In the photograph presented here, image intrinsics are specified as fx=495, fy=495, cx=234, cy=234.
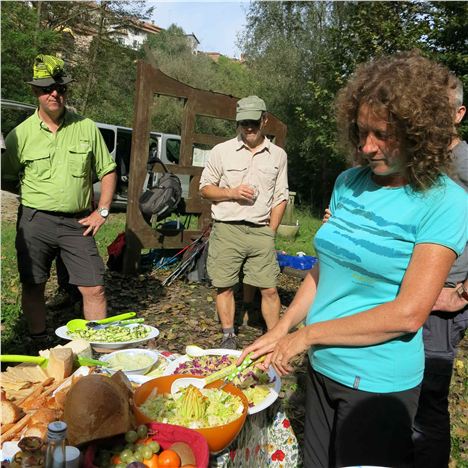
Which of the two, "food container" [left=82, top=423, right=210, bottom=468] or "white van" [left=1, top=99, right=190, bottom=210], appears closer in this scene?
"food container" [left=82, top=423, right=210, bottom=468]

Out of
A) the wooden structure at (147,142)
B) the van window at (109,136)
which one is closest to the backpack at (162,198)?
the wooden structure at (147,142)

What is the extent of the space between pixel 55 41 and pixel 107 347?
1845 centimetres

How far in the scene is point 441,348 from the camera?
2.28 metres

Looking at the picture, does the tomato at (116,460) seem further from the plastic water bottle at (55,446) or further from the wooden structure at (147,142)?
the wooden structure at (147,142)

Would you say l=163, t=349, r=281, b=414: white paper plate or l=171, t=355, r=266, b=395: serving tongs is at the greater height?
l=171, t=355, r=266, b=395: serving tongs

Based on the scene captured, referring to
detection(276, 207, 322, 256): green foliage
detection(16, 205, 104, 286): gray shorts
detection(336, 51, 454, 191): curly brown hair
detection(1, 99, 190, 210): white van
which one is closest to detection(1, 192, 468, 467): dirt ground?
detection(16, 205, 104, 286): gray shorts

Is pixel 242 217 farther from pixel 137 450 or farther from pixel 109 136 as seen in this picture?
pixel 109 136

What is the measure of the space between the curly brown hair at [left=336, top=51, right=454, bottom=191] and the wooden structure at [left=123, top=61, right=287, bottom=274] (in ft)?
16.5

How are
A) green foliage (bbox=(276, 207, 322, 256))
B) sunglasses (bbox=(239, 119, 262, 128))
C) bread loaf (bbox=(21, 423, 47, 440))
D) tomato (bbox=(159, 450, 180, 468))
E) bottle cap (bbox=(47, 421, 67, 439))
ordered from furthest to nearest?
green foliage (bbox=(276, 207, 322, 256))
sunglasses (bbox=(239, 119, 262, 128))
bread loaf (bbox=(21, 423, 47, 440))
tomato (bbox=(159, 450, 180, 468))
bottle cap (bbox=(47, 421, 67, 439))

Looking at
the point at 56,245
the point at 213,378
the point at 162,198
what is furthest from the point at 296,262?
the point at 213,378

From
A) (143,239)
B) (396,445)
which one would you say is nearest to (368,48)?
(143,239)

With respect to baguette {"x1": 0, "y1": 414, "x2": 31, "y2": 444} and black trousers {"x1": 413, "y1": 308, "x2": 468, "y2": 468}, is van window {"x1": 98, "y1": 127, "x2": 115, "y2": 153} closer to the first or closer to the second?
black trousers {"x1": 413, "y1": 308, "x2": 468, "y2": 468}

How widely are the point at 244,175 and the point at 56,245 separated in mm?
1637

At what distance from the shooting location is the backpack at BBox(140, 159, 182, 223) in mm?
6289
